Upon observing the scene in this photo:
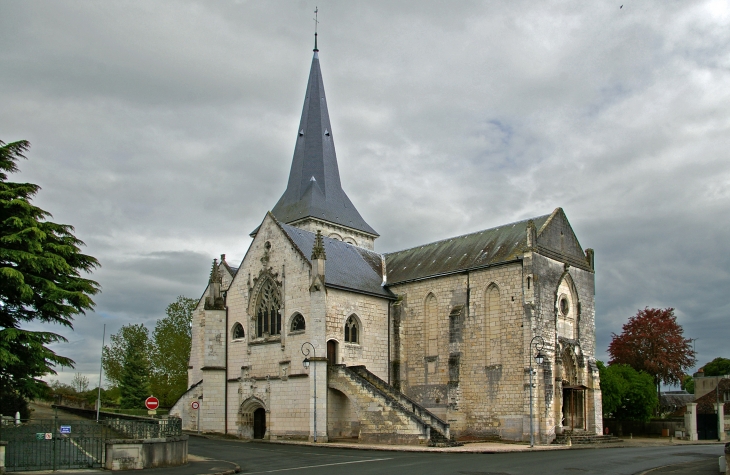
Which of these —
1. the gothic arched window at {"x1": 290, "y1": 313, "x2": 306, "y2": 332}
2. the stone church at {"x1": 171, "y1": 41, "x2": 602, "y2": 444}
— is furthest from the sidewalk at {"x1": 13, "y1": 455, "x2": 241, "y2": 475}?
the gothic arched window at {"x1": 290, "y1": 313, "x2": 306, "y2": 332}

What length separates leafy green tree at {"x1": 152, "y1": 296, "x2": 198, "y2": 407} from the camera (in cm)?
5412

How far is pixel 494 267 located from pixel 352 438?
10622 millimetres

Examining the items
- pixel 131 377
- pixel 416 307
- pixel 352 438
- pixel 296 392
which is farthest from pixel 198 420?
pixel 131 377

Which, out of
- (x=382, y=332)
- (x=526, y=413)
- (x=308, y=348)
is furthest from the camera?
(x=382, y=332)

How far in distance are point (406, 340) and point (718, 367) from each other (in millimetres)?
70410

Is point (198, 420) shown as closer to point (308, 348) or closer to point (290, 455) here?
point (308, 348)

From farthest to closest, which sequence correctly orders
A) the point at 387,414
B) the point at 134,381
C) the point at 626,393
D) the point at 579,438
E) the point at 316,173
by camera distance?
the point at 134,381
the point at 316,173
the point at 626,393
the point at 579,438
the point at 387,414

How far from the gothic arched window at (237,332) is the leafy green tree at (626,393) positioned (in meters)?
22.6

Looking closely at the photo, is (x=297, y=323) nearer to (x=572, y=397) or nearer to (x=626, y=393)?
(x=572, y=397)

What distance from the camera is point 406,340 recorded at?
1406 inches

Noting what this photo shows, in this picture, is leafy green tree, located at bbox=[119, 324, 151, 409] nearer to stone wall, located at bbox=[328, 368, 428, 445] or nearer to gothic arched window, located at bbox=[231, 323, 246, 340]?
gothic arched window, located at bbox=[231, 323, 246, 340]

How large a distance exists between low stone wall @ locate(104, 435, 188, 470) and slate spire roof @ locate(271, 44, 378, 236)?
27262 mm

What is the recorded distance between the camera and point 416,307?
35.7m

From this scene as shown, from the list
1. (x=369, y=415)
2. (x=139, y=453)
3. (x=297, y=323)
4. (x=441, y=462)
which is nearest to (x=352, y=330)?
(x=297, y=323)
